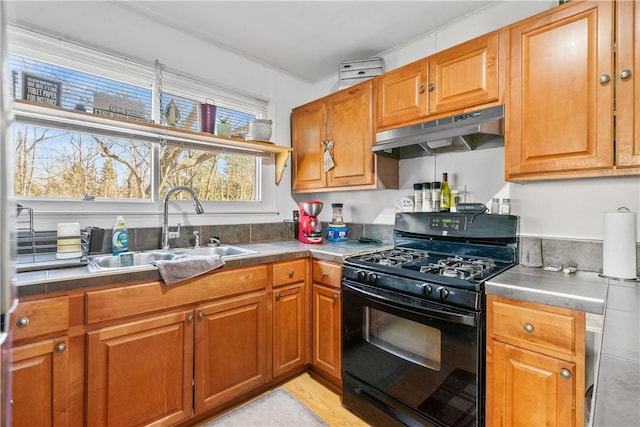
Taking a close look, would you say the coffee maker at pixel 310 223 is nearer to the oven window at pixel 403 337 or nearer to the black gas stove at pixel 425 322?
the black gas stove at pixel 425 322

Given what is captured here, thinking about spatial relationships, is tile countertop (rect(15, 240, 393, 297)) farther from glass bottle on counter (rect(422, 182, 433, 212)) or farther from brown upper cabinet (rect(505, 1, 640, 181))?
brown upper cabinet (rect(505, 1, 640, 181))

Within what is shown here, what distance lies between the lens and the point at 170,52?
2.12 metres

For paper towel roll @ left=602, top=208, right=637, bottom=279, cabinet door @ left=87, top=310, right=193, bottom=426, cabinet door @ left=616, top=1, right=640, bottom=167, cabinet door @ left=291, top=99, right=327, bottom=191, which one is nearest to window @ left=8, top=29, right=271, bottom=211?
cabinet door @ left=291, top=99, right=327, bottom=191

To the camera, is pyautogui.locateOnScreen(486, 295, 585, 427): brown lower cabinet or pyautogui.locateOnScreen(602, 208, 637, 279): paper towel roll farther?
pyautogui.locateOnScreen(602, 208, 637, 279): paper towel roll

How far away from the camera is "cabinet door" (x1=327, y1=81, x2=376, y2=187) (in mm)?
2145

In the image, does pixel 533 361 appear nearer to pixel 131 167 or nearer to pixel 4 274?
pixel 4 274

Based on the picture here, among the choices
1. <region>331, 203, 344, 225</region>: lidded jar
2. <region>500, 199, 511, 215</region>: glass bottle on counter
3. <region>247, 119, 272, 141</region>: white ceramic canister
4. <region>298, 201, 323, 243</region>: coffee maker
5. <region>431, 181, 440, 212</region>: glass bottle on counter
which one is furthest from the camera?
<region>331, 203, 344, 225</region>: lidded jar

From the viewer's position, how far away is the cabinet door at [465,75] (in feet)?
5.18

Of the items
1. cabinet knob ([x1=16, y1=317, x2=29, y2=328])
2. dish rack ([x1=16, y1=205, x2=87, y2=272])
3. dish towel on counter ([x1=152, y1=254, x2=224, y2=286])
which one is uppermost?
dish rack ([x1=16, y1=205, x2=87, y2=272])

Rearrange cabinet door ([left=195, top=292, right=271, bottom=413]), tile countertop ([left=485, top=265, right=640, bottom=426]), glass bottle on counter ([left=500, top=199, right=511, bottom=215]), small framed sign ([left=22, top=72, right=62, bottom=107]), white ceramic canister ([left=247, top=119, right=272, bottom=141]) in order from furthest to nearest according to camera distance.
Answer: white ceramic canister ([left=247, top=119, right=272, bottom=141]) → glass bottle on counter ([left=500, top=199, right=511, bottom=215]) → cabinet door ([left=195, top=292, right=271, bottom=413]) → small framed sign ([left=22, top=72, right=62, bottom=107]) → tile countertop ([left=485, top=265, right=640, bottom=426])

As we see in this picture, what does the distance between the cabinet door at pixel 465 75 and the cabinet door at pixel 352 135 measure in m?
0.47

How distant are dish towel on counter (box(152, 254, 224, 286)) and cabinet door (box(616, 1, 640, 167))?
194cm

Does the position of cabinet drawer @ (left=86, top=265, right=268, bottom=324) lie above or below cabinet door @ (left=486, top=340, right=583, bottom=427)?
above

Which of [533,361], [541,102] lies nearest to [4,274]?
[533,361]
